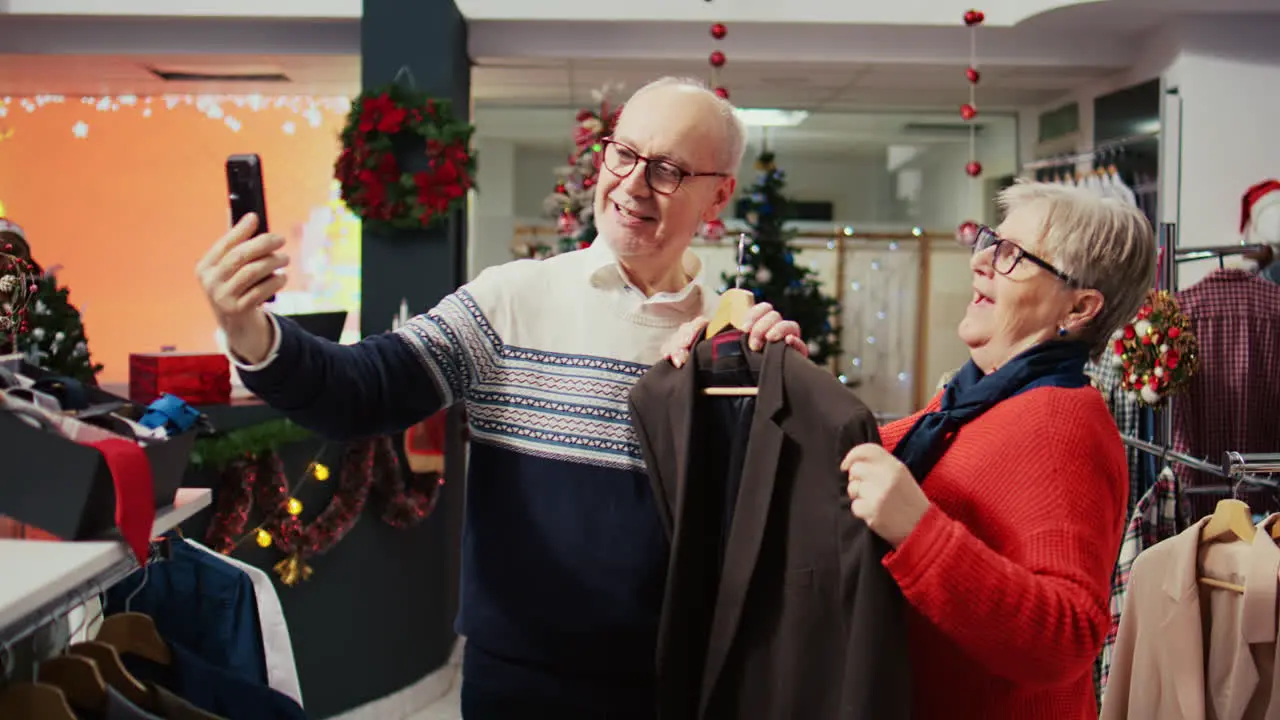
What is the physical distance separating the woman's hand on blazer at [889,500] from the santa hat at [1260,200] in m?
3.60

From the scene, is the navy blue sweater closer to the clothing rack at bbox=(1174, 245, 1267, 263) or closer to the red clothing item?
the red clothing item

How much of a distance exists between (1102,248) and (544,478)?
0.87m

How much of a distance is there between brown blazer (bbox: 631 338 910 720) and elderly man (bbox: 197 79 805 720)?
0.08 meters

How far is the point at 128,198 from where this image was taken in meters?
7.65

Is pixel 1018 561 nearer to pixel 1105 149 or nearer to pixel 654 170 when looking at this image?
pixel 654 170

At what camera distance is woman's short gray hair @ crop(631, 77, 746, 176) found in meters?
1.68

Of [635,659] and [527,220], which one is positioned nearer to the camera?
[635,659]

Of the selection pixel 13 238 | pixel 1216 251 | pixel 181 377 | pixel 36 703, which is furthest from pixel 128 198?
pixel 36 703

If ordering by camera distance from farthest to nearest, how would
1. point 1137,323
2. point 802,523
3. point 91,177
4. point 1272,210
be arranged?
point 91,177, point 1272,210, point 1137,323, point 802,523

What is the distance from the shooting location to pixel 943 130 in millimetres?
8062

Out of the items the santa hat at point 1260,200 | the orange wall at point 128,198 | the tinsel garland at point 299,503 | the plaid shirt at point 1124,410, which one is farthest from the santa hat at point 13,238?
the orange wall at point 128,198

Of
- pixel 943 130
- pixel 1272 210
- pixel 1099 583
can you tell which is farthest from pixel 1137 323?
pixel 943 130

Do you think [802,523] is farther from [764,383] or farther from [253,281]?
[253,281]

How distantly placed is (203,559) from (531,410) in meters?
0.54
